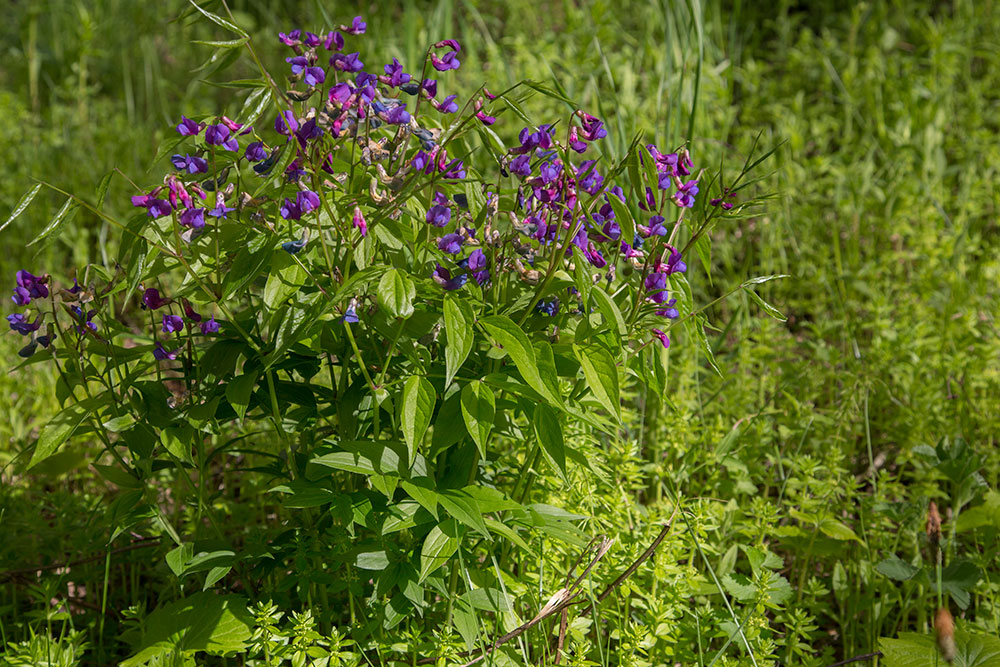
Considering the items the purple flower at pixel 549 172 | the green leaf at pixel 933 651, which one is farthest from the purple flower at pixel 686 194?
the green leaf at pixel 933 651

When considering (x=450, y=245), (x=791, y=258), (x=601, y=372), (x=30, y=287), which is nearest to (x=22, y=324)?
(x=30, y=287)

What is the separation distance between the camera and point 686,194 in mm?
1474

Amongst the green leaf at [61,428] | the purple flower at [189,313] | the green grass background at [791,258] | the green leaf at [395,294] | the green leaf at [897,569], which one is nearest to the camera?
the green leaf at [395,294]

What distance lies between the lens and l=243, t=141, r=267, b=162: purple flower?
1350 mm

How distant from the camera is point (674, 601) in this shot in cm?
161

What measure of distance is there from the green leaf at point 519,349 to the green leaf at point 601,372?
8cm

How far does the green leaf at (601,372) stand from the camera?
50.5 inches

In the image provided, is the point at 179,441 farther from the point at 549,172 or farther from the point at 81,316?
the point at 549,172

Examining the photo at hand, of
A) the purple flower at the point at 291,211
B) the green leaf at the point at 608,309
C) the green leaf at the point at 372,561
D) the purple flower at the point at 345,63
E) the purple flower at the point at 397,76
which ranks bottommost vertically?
the green leaf at the point at 372,561

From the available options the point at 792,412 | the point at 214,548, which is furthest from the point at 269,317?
the point at 792,412

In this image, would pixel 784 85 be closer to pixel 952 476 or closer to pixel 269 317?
pixel 952 476

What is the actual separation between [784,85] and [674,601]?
3085 mm

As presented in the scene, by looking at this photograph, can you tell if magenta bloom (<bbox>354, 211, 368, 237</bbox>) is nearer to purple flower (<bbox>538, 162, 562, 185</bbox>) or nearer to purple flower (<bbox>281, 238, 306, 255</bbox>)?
purple flower (<bbox>281, 238, 306, 255</bbox>)

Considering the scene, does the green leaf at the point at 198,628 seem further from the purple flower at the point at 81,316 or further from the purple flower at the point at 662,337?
the purple flower at the point at 662,337
